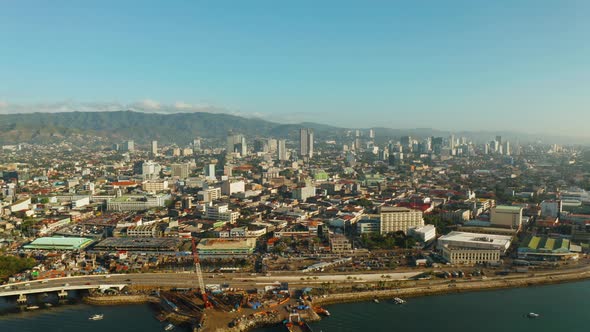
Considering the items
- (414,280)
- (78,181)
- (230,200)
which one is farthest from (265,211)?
(78,181)

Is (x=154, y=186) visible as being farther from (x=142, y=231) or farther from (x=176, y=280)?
(x=176, y=280)

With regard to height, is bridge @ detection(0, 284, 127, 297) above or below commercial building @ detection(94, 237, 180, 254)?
above

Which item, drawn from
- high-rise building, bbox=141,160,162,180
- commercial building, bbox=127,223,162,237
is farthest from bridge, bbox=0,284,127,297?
high-rise building, bbox=141,160,162,180

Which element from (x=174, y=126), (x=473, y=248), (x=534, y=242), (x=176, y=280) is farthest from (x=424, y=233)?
(x=174, y=126)

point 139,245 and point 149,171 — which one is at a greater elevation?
point 149,171

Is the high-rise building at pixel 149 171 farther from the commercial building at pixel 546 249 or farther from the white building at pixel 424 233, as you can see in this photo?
the commercial building at pixel 546 249

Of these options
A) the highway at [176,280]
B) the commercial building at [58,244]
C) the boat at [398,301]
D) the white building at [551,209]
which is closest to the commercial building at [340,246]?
the highway at [176,280]

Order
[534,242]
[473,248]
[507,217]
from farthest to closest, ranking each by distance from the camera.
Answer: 1. [507,217]
2. [534,242]
3. [473,248]

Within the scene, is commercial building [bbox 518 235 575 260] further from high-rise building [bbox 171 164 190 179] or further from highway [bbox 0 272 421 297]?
high-rise building [bbox 171 164 190 179]
